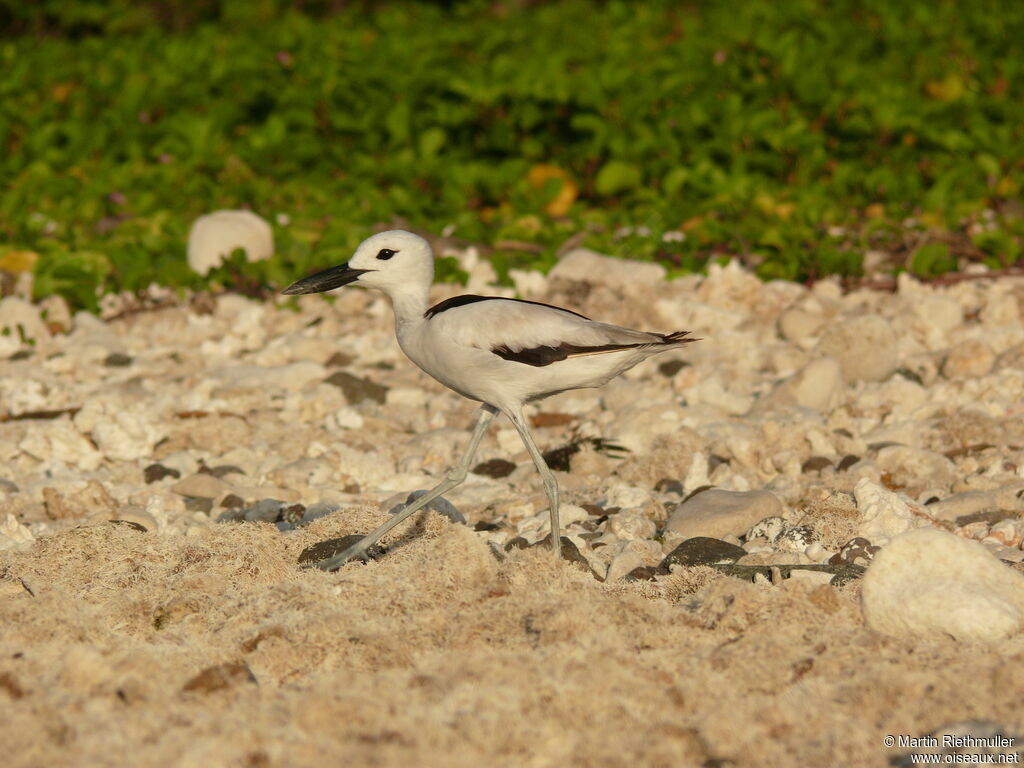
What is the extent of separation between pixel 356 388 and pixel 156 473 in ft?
4.06

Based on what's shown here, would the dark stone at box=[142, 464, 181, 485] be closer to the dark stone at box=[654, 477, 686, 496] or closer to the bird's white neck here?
the bird's white neck

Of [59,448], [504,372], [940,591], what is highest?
[504,372]

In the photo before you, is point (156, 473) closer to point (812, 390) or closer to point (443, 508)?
point (443, 508)

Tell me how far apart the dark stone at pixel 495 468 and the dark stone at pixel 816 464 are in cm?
122

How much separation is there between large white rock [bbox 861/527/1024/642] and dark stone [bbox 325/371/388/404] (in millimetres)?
3283

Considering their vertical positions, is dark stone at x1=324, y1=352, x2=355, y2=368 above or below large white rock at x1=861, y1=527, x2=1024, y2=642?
below

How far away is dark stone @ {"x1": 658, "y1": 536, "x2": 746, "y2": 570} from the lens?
13.5 feet

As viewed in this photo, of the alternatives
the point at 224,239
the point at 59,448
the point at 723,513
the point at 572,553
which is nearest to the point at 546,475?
the point at 572,553

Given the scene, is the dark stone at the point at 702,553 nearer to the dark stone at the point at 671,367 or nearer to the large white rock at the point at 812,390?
the large white rock at the point at 812,390

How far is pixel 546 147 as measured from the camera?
30.0 ft

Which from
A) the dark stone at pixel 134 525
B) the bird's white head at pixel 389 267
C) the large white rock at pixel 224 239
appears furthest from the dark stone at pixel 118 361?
the bird's white head at pixel 389 267

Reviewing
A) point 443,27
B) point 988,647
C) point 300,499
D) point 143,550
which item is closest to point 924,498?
point 988,647

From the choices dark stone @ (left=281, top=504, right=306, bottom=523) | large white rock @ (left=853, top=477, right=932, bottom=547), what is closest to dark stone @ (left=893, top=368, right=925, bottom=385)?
large white rock @ (left=853, top=477, right=932, bottom=547)

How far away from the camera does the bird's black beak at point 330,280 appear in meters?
4.35
